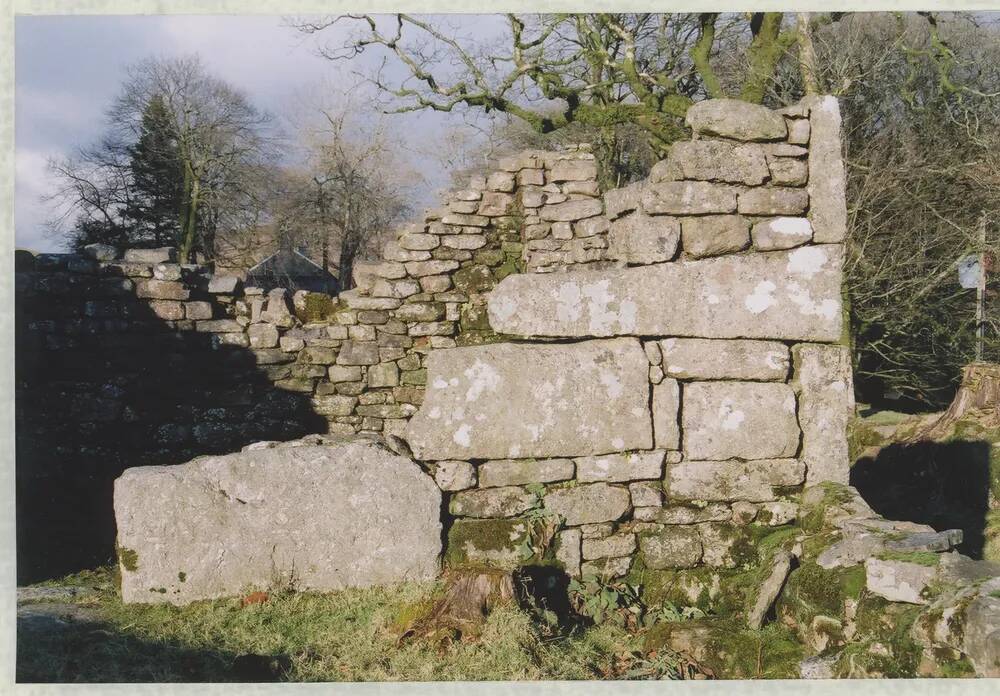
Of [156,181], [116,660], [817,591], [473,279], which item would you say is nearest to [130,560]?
[116,660]

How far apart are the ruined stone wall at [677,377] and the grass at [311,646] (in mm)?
576

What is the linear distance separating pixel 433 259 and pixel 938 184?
27.6 feet

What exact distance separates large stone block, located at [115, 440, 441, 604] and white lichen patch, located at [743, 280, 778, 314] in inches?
77.6

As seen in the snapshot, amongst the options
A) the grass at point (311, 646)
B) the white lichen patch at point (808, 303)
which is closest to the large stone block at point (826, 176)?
the white lichen patch at point (808, 303)

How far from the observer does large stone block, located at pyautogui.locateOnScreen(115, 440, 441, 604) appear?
3.94 m

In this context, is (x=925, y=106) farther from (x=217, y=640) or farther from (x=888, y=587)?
(x=217, y=640)

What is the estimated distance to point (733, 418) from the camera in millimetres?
4359

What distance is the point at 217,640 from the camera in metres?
3.64

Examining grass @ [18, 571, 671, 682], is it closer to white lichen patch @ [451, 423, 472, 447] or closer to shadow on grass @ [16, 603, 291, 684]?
shadow on grass @ [16, 603, 291, 684]

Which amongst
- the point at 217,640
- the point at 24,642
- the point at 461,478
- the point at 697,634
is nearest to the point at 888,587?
the point at 697,634

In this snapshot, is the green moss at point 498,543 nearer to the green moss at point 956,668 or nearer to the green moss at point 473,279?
the green moss at point 956,668

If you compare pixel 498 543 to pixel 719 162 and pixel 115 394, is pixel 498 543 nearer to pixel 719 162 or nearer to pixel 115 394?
pixel 719 162

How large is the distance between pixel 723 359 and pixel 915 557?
1382mm

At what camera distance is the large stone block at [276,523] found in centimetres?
394
